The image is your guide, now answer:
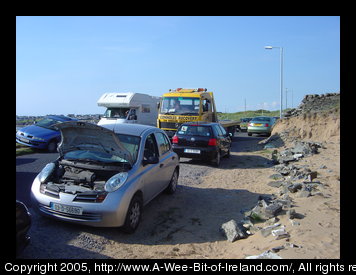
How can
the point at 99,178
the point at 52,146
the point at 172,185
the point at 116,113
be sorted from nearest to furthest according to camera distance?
the point at 99,178
the point at 172,185
the point at 52,146
the point at 116,113

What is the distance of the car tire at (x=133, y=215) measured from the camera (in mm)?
4750

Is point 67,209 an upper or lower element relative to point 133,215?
upper

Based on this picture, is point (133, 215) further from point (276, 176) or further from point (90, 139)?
point (276, 176)

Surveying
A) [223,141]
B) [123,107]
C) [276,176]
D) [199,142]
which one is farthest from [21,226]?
[123,107]

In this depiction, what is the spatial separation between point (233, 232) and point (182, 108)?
10982mm

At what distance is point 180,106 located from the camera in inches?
606

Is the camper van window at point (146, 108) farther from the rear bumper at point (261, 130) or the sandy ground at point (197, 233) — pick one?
the sandy ground at point (197, 233)

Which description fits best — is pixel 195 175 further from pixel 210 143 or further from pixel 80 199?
pixel 80 199

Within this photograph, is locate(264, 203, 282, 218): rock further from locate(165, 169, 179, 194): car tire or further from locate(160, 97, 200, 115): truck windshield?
locate(160, 97, 200, 115): truck windshield

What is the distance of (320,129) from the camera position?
17016 millimetres

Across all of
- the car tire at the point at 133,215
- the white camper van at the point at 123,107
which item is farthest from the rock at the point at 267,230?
the white camper van at the point at 123,107

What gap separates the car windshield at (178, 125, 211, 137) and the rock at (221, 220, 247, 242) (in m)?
6.27

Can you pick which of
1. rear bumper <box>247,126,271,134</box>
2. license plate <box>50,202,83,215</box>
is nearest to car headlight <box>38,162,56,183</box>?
license plate <box>50,202,83,215</box>
